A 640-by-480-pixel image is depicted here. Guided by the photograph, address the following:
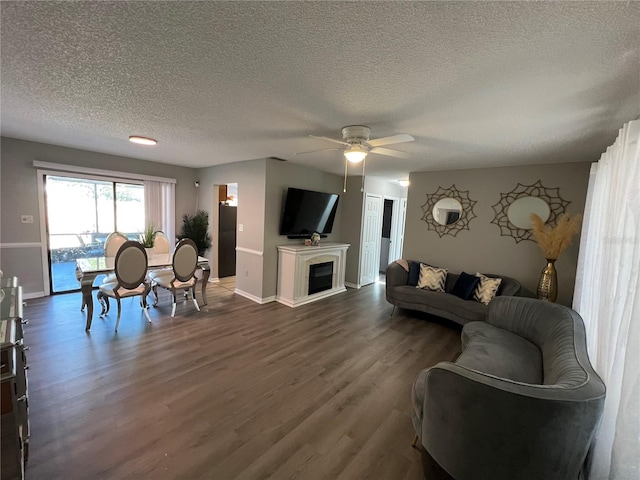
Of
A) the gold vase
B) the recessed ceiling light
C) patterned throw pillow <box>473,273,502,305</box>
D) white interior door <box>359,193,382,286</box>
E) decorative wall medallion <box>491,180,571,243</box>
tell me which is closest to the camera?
the recessed ceiling light

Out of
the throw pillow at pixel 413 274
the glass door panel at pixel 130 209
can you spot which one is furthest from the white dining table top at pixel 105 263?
the throw pillow at pixel 413 274

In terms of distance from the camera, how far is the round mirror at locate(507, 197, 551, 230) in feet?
12.6

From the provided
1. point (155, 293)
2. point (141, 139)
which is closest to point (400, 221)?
point (155, 293)

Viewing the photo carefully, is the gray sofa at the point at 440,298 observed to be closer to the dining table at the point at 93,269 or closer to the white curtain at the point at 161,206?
the dining table at the point at 93,269

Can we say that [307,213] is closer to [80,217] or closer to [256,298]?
[256,298]

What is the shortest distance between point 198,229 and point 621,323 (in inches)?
232

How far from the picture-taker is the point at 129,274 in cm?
343

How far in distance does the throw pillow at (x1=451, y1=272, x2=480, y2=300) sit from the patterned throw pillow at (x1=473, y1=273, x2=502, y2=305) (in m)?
0.05

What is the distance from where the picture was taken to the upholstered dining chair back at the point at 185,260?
3.79m

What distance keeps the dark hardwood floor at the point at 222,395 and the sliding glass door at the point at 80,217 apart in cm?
88

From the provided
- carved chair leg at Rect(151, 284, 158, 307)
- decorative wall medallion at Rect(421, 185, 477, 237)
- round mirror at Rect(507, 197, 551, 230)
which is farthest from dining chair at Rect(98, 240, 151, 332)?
round mirror at Rect(507, 197, 551, 230)

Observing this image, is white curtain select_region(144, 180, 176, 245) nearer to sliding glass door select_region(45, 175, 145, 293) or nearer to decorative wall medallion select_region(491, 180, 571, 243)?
sliding glass door select_region(45, 175, 145, 293)

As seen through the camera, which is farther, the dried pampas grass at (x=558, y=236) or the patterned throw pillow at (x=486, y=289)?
the patterned throw pillow at (x=486, y=289)

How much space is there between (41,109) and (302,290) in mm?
3790
